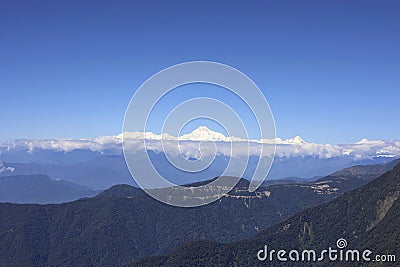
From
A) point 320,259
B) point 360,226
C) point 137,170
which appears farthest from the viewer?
point 360,226

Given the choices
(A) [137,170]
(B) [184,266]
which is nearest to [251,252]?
(B) [184,266]

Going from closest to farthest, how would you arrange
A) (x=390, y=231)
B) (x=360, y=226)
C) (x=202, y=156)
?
(x=202, y=156)
(x=390, y=231)
(x=360, y=226)

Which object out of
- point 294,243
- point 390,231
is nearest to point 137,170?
point 390,231

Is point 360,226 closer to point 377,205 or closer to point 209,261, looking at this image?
point 377,205

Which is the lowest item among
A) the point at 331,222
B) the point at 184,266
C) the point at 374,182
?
the point at 184,266

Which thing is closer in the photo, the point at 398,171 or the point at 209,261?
the point at 209,261

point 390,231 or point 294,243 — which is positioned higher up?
point 390,231

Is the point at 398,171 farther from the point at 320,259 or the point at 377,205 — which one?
the point at 320,259
